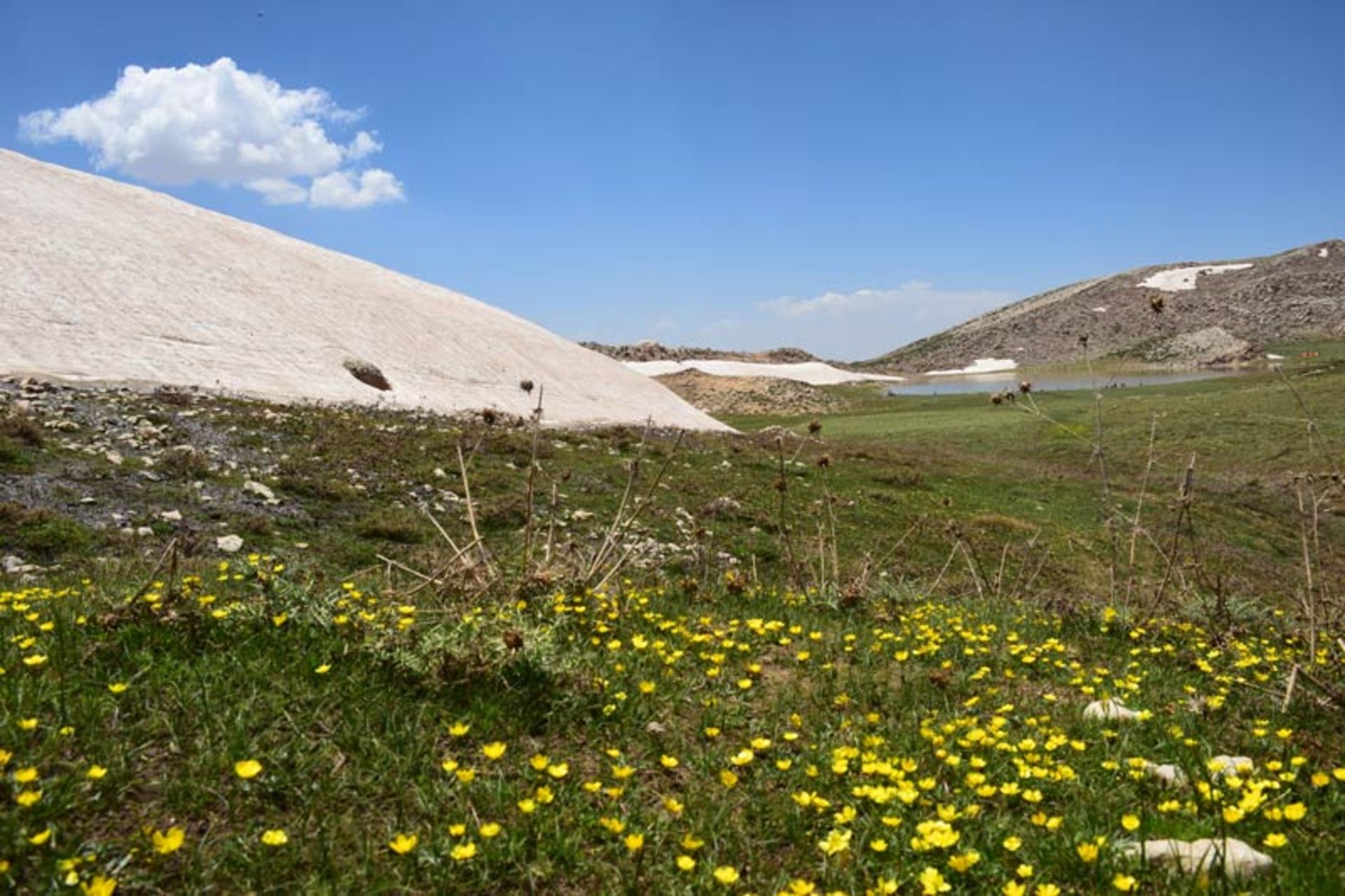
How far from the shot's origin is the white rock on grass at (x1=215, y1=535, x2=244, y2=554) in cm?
1012

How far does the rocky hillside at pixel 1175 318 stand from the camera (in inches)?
3698

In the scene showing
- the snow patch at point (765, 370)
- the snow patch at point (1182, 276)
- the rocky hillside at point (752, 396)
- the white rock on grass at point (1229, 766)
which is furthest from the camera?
the snow patch at point (1182, 276)

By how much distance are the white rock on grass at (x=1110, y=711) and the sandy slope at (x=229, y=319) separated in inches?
848

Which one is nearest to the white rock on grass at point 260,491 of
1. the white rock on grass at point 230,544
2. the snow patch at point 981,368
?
the white rock on grass at point 230,544

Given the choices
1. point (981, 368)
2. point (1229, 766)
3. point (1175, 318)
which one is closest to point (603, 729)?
point (1229, 766)

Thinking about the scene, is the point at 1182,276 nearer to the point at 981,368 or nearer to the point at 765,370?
the point at 981,368

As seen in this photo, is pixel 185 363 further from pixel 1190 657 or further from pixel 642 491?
pixel 1190 657

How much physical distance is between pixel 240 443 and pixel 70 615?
11375 millimetres

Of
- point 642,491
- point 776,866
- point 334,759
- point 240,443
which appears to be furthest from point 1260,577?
point 240,443

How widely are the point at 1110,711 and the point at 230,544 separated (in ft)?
32.2

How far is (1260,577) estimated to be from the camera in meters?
16.9

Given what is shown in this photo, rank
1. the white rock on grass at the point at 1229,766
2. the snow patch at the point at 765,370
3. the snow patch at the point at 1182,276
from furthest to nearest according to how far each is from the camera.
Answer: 1. the snow patch at the point at 1182,276
2. the snow patch at the point at 765,370
3. the white rock on grass at the point at 1229,766

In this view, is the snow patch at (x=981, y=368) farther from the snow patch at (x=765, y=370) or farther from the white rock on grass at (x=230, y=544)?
the white rock on grass at (x=230, y=544)

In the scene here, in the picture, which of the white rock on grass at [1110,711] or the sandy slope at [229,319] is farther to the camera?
the sandy slope at [229,319]
